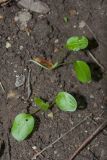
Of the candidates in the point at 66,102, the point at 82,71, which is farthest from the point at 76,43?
the point at 66,102

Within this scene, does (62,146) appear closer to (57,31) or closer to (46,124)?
(46,124)

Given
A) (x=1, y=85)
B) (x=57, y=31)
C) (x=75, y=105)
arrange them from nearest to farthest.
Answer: (x=75, y=105) → (x=1, y=85) → (x=57, y=31)

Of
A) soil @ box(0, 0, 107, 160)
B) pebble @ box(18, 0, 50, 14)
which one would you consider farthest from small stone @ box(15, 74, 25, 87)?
pebble @ box(18, 0, 50, 14)

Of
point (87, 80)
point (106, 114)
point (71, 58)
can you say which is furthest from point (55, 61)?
point (106, 114)

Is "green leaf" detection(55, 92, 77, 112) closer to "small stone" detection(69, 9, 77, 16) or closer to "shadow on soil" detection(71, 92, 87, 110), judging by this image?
"shadow on soil" detection(71, 92, 87, 110)

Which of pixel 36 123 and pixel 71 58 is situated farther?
pixel 71 58
